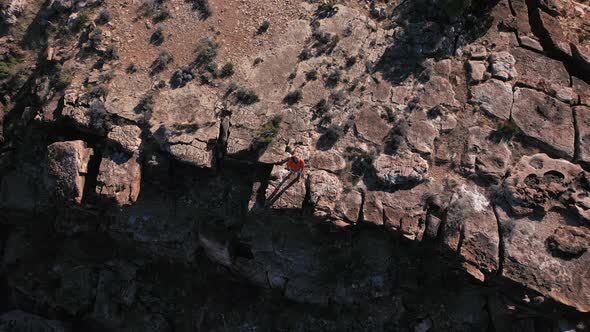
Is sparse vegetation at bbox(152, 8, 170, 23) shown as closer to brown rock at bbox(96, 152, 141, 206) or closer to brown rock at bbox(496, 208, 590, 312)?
brown rock at bbox(96, 152, 141, 206)

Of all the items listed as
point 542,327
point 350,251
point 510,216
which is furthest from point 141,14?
point 542,327

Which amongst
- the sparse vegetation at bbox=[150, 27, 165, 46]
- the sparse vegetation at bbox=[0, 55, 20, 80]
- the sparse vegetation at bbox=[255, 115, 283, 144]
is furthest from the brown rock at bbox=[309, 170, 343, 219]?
the sparse vegetation at bbox=[0, 55, 20, 80]

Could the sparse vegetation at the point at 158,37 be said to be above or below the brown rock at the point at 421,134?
above

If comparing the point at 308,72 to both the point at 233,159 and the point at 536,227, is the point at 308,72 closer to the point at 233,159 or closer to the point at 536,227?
the point at 233,159

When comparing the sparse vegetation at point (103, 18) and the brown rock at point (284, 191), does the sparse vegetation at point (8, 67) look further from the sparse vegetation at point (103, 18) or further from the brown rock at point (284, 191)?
the brown rock at point (284, 191)

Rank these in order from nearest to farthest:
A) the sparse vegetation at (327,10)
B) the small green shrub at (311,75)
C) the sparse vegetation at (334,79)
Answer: the sparse vegetation at (334,79) < the small green shrub at (311,75) < the sparse vegetation at (327,10)

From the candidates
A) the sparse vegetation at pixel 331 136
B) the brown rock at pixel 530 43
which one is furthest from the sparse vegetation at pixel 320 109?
the brown rock at pixel 530 43

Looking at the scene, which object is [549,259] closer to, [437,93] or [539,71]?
[437,93]
